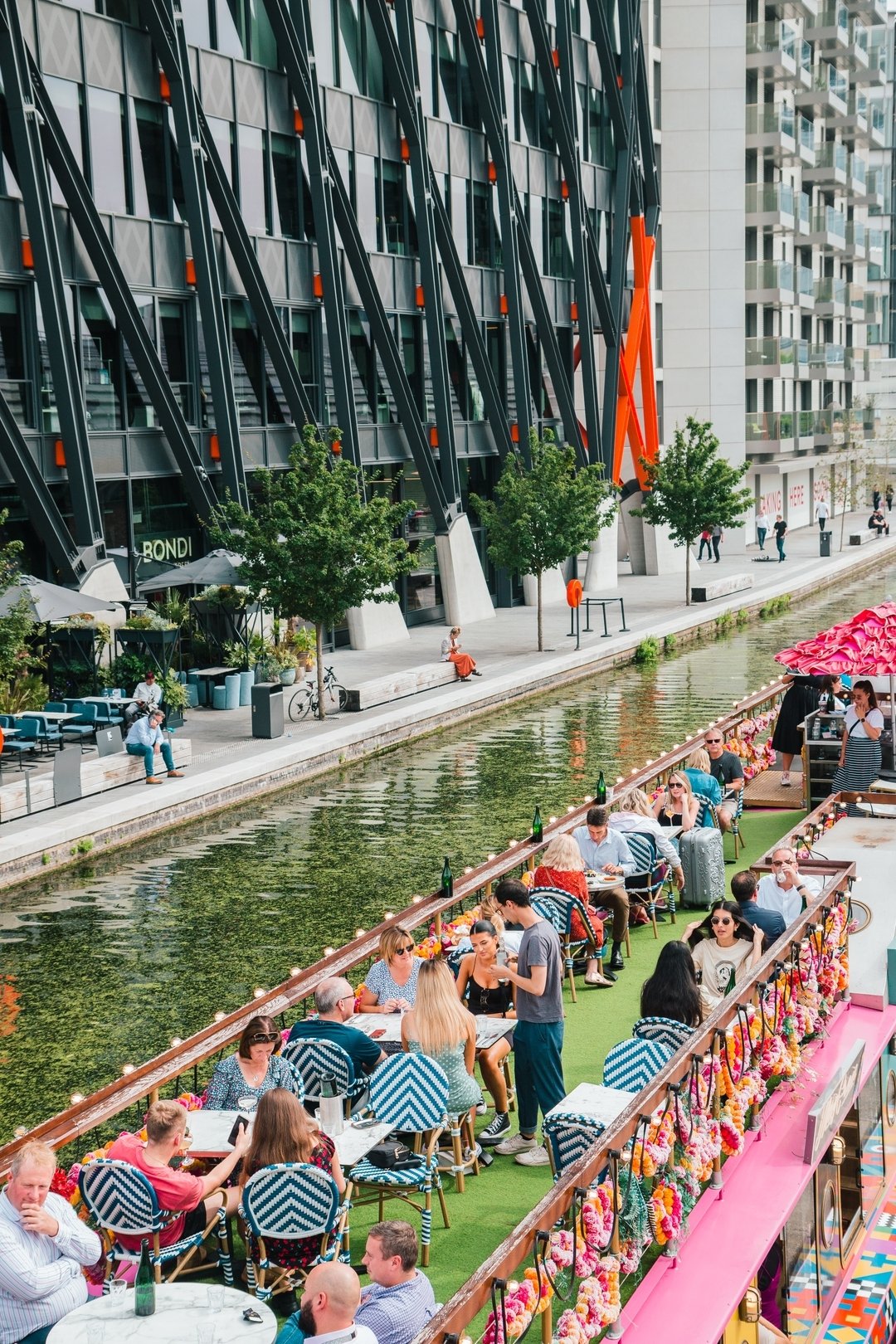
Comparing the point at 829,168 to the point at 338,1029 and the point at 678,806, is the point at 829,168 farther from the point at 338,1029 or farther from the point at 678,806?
the point at 338,1029

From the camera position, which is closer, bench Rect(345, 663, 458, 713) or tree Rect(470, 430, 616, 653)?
bench Rect(345, 663, 458, 713)

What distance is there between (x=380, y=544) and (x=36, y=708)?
6.84m

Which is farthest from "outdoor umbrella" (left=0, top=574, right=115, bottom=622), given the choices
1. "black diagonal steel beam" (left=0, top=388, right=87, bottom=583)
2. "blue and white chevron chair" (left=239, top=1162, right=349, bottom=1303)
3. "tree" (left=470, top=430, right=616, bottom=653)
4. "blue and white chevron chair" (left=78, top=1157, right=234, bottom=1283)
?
"blue and white chevron chair" (left=239, top=1162, right=349, bottom=1303)

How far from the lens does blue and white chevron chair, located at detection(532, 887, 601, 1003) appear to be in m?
13.1

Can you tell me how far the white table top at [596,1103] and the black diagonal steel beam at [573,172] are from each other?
4192 cm

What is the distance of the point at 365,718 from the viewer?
28.8 meters

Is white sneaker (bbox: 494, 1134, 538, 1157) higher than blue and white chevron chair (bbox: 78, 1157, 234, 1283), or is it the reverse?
blue and white chevron chair (bbox: 78, 1157, 234, 1283)

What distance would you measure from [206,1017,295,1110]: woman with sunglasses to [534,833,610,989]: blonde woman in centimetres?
416

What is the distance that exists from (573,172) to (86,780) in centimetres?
3163

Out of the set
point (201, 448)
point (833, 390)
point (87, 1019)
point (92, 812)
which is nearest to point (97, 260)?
point (201, 448)

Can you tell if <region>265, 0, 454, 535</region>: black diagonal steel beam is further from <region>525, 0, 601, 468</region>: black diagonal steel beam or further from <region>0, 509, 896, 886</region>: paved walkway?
<region>525, 0, 601, 468</region>: black diagonal steel beam

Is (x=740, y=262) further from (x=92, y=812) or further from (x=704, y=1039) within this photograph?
(x=704, y=1039)

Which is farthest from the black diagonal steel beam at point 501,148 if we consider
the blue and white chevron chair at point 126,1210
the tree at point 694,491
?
the blue and white chevron chair at point 126,1210

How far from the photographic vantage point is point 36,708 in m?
27.8
